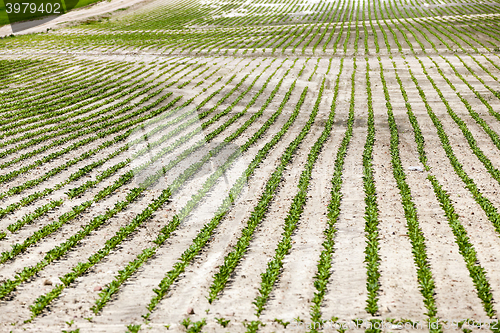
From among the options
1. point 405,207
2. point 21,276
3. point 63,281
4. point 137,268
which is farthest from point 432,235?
point 21,276

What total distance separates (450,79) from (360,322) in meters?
29.0

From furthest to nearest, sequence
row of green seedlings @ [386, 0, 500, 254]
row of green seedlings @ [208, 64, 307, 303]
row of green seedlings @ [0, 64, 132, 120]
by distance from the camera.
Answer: row of green seedlings @ [0, 64, 132, 120] < row of green seedlings @ [386, 0, 500, 254] < row of green seedlings @ [208, 64, 307, 303]

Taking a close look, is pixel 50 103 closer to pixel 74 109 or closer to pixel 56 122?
pixel 74 109

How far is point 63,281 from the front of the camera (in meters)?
10.4

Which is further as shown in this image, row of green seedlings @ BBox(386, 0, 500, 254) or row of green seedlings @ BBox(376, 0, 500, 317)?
row of green seedlings @ BBox(386, 0, 500, 254)

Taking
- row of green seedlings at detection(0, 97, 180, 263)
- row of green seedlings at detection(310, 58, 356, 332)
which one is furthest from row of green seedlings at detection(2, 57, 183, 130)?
row of green seedlings at detection(310, 58, 356, 332)

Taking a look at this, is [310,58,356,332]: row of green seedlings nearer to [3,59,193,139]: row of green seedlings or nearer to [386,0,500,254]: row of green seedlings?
[386,0,500,254]: row of green seedlings

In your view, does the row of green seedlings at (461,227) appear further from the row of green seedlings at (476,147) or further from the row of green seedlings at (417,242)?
the row of green seedlings at (417,242)

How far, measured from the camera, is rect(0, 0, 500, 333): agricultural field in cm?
959

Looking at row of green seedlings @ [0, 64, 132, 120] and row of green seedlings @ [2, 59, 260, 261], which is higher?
row of green seedlings @ [0, 64, 132, 120]

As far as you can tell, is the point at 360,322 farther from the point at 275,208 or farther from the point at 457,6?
the point at 457,6

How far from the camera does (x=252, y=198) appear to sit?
1518 centimetres

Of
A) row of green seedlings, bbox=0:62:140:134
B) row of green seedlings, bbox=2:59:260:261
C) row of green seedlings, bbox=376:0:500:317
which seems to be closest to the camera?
row of green seedlings, bbox=376:0:500:317

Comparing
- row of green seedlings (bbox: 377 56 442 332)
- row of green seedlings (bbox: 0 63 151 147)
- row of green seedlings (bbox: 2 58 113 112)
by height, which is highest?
row of green seedlings (bbox: 2 58 113 112)
